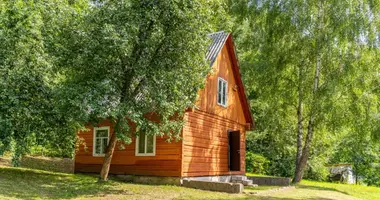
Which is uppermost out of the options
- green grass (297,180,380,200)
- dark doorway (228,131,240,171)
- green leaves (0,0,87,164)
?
green leaves (0,0,87,164)

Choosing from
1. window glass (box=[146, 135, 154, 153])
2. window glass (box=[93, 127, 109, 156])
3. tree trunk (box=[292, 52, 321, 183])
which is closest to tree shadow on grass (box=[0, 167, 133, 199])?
window glass (box=[146, 135, 154, 153])

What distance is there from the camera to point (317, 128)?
741 inches

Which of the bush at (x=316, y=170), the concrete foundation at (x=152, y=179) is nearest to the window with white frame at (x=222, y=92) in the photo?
the concrete foundation at (x=152, y=179)

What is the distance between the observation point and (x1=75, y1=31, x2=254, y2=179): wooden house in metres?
13.4

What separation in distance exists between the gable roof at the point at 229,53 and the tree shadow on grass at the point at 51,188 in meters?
6.62

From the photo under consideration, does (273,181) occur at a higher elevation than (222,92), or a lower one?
lower

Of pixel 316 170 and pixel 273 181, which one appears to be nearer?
pixel 273 181

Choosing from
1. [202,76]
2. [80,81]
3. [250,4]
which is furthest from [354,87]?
[80,81]

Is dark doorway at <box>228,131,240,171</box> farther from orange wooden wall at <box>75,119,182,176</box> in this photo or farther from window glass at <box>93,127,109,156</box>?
window glass at <box>93,127,109,156</box>

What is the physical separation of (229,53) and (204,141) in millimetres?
4623

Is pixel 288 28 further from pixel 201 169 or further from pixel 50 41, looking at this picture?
pixel 50 41

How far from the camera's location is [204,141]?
14.6 m

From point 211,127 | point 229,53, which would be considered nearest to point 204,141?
point 211,127

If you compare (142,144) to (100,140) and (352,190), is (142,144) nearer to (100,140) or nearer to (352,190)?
(100,140)
